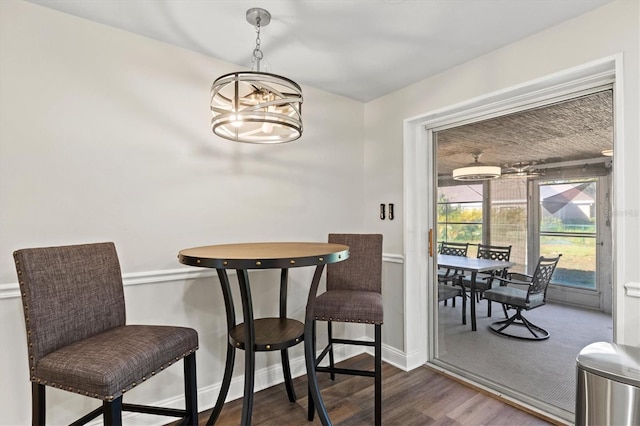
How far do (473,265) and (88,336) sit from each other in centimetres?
254

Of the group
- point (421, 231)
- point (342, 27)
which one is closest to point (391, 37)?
point (342, 27)

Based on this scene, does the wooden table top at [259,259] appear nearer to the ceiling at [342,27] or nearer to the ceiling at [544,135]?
the ceiling at [342,27]

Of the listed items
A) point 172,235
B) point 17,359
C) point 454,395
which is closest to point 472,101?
point 454,395

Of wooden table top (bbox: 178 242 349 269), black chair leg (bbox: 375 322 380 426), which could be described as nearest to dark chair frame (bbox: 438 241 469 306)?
black chair leg (bbox: 375 322 380 426)

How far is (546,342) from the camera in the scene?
221cm

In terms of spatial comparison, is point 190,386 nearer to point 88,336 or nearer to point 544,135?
point 88,336

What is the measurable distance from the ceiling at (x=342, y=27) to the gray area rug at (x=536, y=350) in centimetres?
179

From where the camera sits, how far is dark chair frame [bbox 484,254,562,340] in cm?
220

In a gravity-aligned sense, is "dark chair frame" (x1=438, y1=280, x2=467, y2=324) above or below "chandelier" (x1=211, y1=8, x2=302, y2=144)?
below

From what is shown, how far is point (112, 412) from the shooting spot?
1.20 m

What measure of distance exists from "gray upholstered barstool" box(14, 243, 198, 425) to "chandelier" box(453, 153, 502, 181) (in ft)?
7.35

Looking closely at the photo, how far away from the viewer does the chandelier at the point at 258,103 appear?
5.05 ft

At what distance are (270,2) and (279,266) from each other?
136 cm

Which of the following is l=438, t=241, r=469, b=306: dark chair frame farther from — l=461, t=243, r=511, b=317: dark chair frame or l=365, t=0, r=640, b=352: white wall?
l=365, t=0, r=640, b=352: white wall
